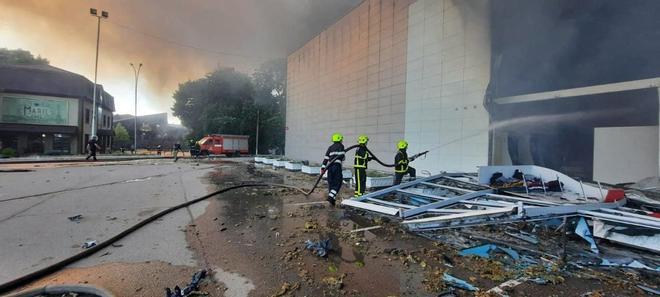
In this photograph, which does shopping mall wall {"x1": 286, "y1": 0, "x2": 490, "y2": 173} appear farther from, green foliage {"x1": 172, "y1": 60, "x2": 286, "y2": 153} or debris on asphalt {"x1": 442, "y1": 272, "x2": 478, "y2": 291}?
green foliage {"x1": 172, "y1": 60, "x2": 286, "y2": 153}

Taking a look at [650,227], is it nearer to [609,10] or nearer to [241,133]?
[609,10]

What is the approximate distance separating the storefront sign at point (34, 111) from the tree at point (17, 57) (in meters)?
14.1

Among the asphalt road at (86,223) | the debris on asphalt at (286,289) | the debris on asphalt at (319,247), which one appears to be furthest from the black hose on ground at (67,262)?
the debris on asphalt at (319,247)

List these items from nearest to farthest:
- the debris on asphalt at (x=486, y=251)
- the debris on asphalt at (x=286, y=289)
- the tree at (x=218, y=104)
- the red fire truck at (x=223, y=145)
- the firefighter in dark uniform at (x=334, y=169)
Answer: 1. the debris on asphalt at (x=286, y=289)
2. the debris on asphalt at (x=486, y=251)
3. the firefighter in dark uniform at (x=334, y=169)
4. the red fire truck at (x=223, y=145)
5. the tree at (x=218, y=104)

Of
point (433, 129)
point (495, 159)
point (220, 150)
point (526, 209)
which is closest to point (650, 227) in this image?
point (526, 209)

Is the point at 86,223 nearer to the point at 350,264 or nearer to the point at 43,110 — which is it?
the point at 350,264

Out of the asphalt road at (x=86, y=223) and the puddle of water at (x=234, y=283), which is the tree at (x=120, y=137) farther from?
the puddle of water at (x=234, y=283)

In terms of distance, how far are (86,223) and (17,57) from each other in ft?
150

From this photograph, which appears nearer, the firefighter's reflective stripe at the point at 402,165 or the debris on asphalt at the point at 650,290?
the debris on asphalt at the point at 650,290

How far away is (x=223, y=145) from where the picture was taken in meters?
29.0

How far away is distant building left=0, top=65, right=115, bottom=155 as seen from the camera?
24516 millimetres

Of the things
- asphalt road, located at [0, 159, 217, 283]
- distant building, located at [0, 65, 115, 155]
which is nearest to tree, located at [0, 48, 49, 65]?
distant building, located at [0, 65, 115, 155]

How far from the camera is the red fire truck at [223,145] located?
28345 millimetres

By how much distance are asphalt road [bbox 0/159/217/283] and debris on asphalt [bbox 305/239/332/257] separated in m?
1.26
